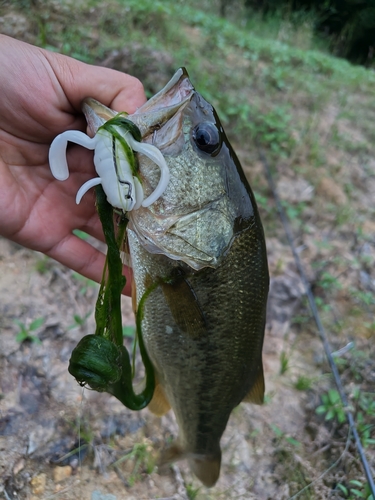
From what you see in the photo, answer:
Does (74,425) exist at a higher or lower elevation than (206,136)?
lower

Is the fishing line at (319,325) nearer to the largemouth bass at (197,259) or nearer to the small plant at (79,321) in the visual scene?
the largemouth bass at (197,259)

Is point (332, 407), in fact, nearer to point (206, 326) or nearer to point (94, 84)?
point (206, 326)

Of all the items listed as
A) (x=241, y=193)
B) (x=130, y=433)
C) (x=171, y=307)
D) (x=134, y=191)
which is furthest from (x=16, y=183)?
(x=130, y=433)

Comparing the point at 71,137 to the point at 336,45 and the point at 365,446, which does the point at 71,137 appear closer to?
the point at 365,446

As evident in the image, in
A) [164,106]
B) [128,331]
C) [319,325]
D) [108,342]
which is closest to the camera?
[108,342]

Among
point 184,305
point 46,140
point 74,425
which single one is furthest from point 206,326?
point 46,140

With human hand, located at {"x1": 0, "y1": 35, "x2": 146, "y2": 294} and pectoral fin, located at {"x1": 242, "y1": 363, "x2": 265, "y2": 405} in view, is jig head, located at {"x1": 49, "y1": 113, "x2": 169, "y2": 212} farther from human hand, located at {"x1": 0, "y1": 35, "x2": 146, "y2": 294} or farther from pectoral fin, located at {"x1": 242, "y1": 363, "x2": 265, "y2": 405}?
pectoral fin, located at {"x1": 242, "y1": 363, "x2": 265, "y2": 405}

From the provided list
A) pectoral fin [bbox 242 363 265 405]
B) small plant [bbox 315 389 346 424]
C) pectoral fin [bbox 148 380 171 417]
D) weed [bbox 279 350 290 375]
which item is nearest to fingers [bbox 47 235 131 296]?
pectoral fin [bbox 148 380 171 417]
